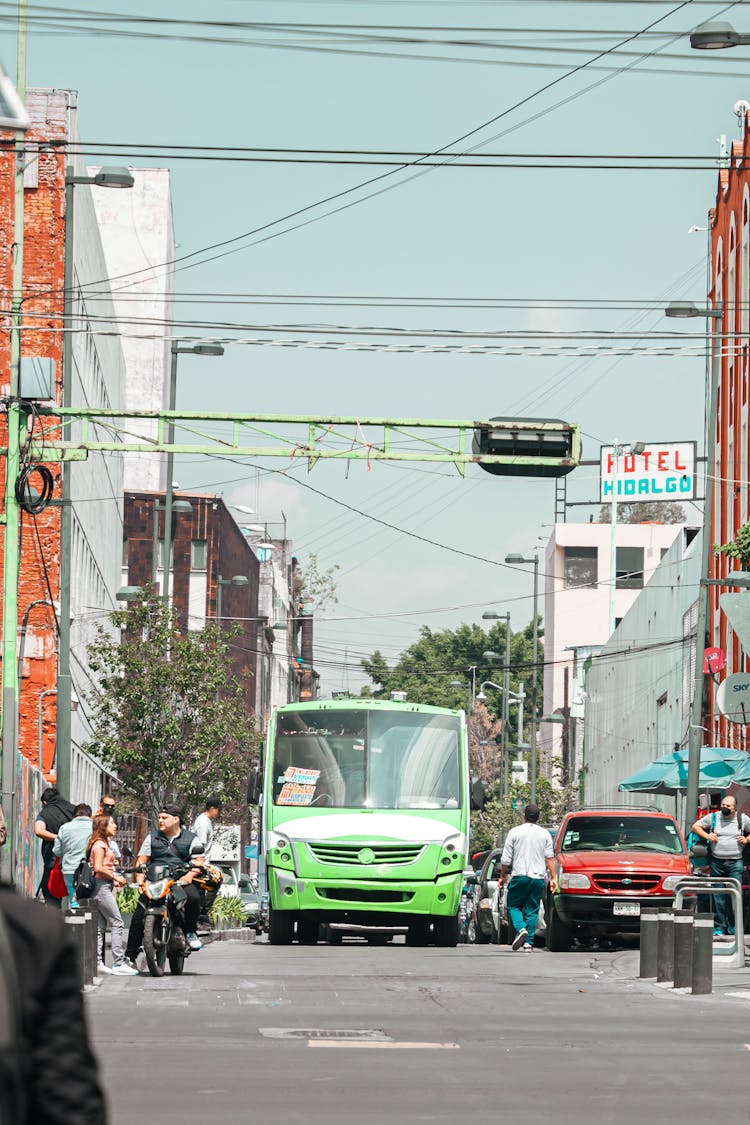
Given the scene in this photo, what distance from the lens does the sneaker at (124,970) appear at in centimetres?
2069

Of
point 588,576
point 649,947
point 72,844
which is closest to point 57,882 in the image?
point 72,844

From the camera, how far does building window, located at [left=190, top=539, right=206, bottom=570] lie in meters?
86.9

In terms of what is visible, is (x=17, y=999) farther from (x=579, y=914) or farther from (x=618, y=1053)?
(x=579, y=914)

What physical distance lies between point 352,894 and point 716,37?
12.2 m

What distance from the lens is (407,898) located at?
27500mm

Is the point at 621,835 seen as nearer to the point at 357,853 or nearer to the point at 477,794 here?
the point at 477,794

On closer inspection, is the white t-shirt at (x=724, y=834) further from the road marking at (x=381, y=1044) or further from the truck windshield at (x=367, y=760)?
the road marking at (x=381, y=1044)

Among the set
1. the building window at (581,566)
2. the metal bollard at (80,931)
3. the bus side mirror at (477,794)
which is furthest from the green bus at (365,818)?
the building window at (581,566)

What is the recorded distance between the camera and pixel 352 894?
89.9ft

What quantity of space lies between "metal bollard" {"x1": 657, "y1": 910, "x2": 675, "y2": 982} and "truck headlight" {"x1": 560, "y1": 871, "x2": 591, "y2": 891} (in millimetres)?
6829

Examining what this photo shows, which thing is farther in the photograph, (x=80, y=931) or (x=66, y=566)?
(x=66, y=566)

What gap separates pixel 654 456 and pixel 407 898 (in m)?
77.0

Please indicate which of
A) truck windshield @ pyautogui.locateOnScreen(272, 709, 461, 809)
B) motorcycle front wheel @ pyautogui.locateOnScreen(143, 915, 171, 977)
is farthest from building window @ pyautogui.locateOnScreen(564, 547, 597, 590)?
motorcycle front wheel @ pyautogui.locateOnScreen(143, 915, 171, 977)

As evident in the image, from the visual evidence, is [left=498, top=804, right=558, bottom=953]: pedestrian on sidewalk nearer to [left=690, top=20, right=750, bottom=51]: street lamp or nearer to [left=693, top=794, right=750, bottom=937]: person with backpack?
[left=693, top=794, right=750, bottom=937]: person with backpack
